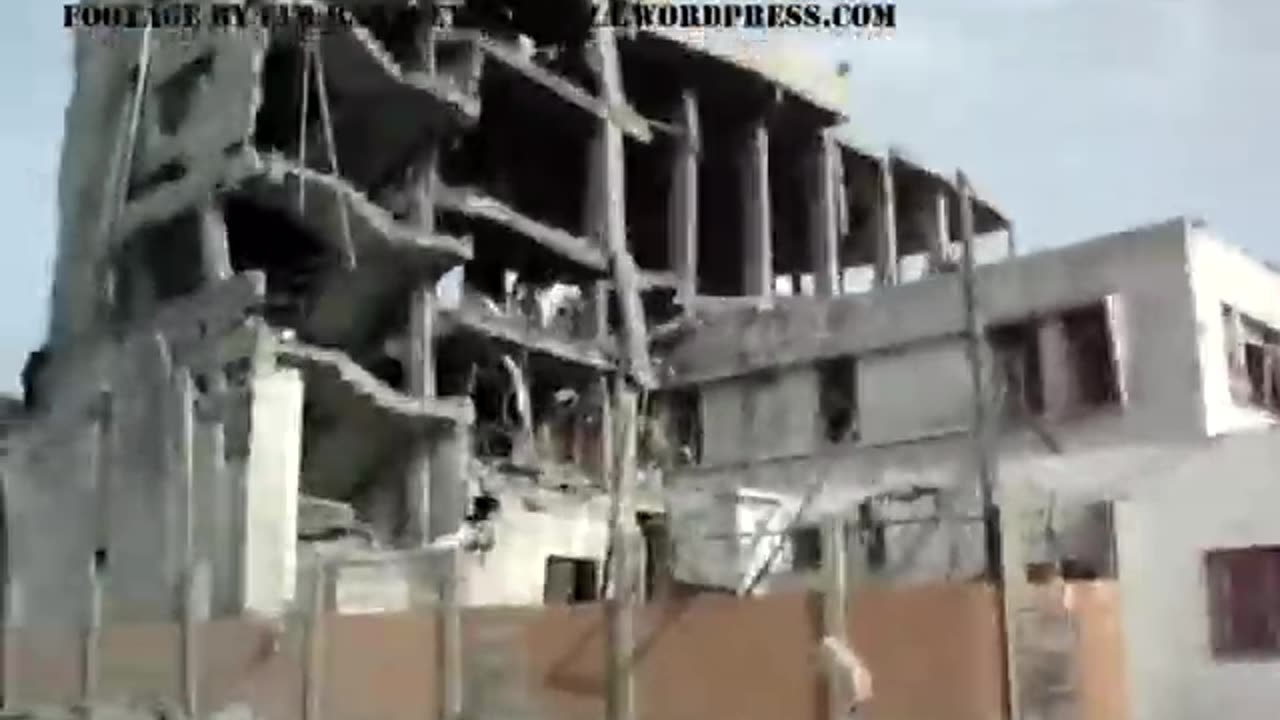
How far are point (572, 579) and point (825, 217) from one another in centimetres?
1473

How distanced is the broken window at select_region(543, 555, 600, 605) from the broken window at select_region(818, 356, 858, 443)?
4.98 metres

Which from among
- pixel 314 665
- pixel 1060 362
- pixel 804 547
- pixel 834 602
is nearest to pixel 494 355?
pixel 804 547

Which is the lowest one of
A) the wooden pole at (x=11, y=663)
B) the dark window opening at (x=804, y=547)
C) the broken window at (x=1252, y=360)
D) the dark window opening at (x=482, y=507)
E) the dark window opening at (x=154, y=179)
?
the wooden pole at (x=11, y=663)

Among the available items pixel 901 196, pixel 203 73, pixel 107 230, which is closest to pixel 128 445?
pixel 107 230

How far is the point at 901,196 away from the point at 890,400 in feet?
65.0

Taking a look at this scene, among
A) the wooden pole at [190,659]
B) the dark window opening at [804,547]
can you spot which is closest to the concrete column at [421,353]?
the wooden pole at [190,659]

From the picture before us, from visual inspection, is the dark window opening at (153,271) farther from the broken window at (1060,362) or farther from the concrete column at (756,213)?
the broken window at (1060,362)

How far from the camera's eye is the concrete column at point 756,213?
34719mm

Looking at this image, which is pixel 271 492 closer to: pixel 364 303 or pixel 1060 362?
pixel 364 303

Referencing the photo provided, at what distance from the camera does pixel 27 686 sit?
68.1 ft

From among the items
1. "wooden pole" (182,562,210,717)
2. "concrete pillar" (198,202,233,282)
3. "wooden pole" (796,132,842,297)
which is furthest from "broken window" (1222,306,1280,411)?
"wooden pole" (796,132,842,297)

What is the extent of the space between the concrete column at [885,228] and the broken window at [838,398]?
12913mm

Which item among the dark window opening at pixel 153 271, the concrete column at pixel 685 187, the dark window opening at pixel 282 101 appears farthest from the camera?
the concrete column at pixel 685 187

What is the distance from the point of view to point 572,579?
25.5 m
